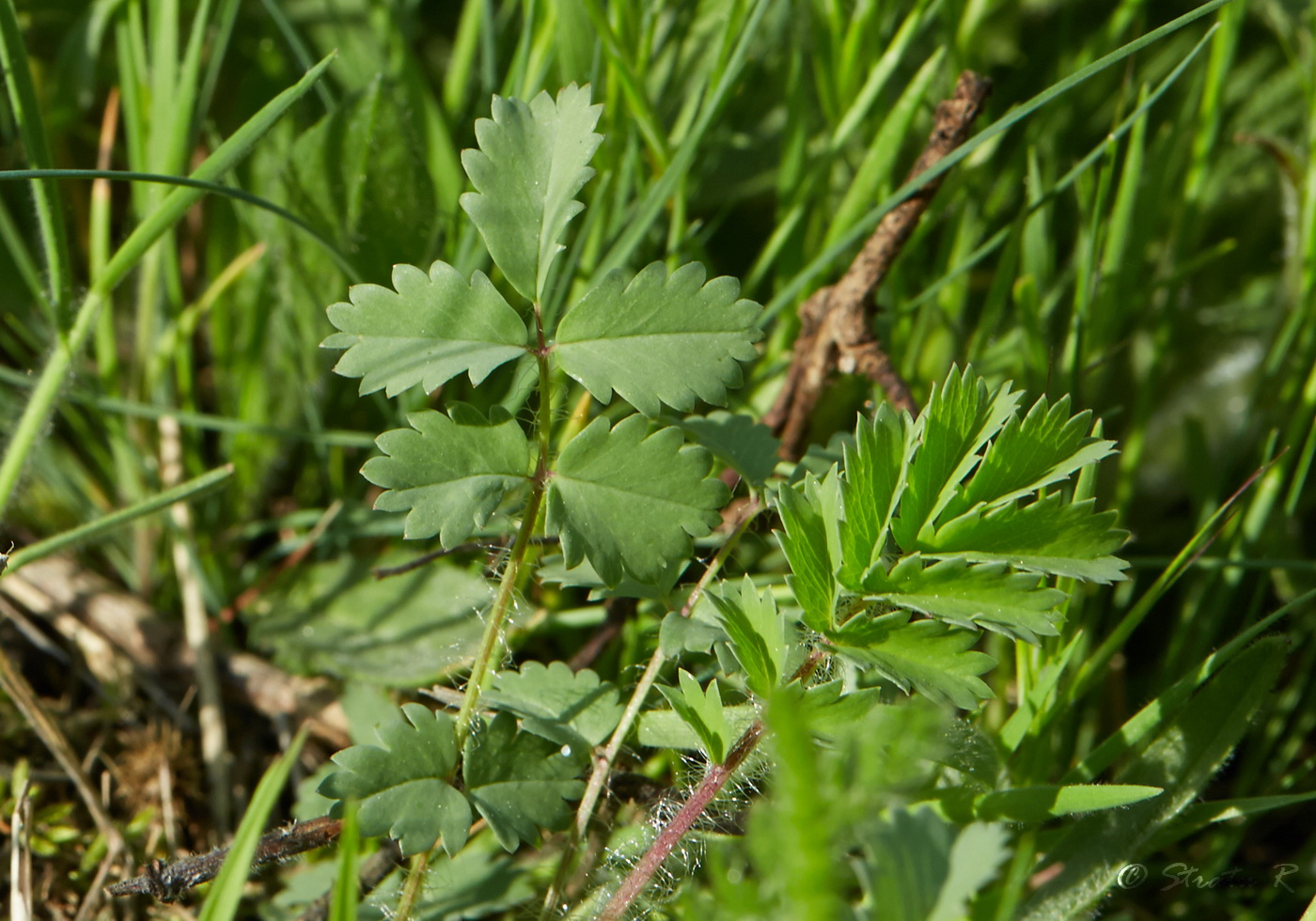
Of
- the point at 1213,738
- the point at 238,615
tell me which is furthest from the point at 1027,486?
the point at 238,615

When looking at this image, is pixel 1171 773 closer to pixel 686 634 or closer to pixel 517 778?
pixel 686 634

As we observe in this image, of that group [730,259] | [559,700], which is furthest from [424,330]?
[730,259]

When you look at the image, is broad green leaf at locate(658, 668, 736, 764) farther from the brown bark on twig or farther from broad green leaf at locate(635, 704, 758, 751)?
the brown bark on twig

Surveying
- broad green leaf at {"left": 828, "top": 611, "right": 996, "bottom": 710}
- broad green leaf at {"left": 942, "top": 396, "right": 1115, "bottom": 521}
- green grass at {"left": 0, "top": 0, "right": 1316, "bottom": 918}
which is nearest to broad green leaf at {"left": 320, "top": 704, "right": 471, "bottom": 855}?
green grass at {"left": 0, "top": 0, "right": 1316, "bottom": 918}

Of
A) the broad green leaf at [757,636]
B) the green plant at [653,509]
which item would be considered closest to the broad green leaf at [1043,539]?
the green plant at [653,509]

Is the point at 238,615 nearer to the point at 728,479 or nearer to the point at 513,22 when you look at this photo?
the point at 728,479
